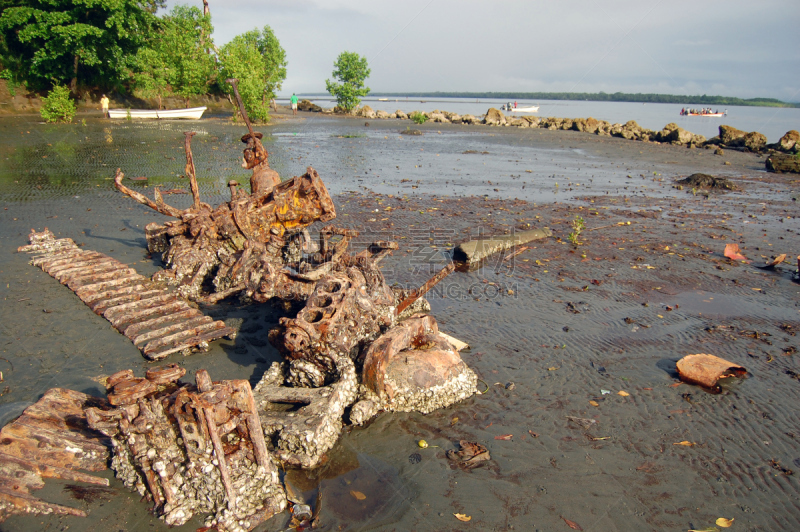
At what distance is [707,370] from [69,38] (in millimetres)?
31656

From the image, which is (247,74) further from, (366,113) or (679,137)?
(679,137)

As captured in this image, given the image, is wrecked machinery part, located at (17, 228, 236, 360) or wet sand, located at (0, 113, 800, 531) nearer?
wet sand, located at (0, 113, 800, 531)

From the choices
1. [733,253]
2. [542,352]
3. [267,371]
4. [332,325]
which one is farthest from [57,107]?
[733,253]

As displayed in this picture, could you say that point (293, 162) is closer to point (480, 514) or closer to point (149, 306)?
point (149, 306)

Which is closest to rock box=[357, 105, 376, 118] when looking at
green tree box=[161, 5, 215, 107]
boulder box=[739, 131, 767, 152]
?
green tree box=[161, 5, 215, 107]

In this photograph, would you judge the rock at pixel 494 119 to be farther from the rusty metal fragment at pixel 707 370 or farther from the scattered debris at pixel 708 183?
the rusty metal fragment at pixel 707 370

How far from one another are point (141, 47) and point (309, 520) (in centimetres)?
3462

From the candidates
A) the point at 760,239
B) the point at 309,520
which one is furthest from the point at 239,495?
the point at 760,239

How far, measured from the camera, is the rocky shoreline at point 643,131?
2692cm

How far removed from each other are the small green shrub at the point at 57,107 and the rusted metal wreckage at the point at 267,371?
62.2 feet

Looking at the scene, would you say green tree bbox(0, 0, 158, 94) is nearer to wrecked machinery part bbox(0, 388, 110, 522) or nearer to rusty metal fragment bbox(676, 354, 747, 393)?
wrecked machinery part bbox(0, 388, 110, 522)

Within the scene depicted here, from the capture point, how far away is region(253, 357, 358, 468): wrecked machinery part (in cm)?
359

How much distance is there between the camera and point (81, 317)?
5.74m

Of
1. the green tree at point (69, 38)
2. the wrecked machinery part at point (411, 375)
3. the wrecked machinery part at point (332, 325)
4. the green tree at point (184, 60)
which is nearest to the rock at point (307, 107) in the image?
the green tree at point (184, 60)
